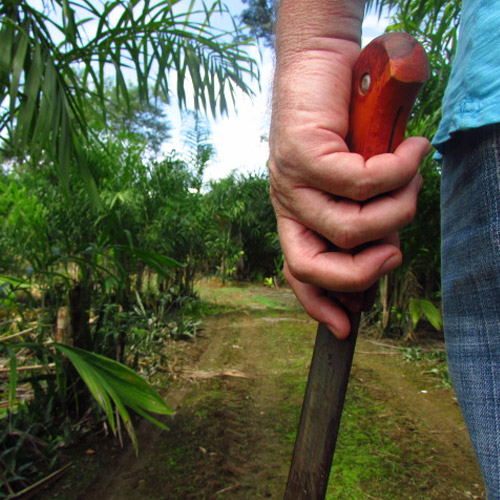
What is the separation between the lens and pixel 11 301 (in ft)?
5.56

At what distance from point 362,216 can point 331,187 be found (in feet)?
0.19

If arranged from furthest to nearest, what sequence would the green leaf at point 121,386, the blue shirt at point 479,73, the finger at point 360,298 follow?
the green leaf at point 121,386 → the finger at point 360,298 → the blue shirt at point 479,73

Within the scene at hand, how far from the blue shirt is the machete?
0.06 m

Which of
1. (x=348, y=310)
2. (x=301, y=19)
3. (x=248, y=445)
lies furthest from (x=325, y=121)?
(x=248, y=445)

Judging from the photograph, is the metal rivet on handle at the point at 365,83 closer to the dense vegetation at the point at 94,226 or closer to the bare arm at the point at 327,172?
the bare arm at the point at 327,172

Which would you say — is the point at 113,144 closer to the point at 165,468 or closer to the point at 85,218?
the point at 85,218

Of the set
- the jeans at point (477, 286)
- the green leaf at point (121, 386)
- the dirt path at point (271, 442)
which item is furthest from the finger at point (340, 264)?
the dirt path at point (271, 442)

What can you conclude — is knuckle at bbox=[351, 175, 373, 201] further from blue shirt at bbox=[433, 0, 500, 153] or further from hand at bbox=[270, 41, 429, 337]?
blue shirt at bbox=[433, 0, 500, 153]

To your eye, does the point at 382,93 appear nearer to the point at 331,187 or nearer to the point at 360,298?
the point at 331,187

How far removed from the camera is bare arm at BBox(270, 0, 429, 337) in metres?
0.52

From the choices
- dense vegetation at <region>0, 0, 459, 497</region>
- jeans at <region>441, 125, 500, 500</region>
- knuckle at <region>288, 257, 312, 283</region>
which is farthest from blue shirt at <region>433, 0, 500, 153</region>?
dense vegetation at <region>0, 0, 459, 497</region>

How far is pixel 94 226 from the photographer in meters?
2.82

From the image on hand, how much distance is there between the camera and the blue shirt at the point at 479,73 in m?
0.48

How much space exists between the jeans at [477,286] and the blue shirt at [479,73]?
2 centimetres
